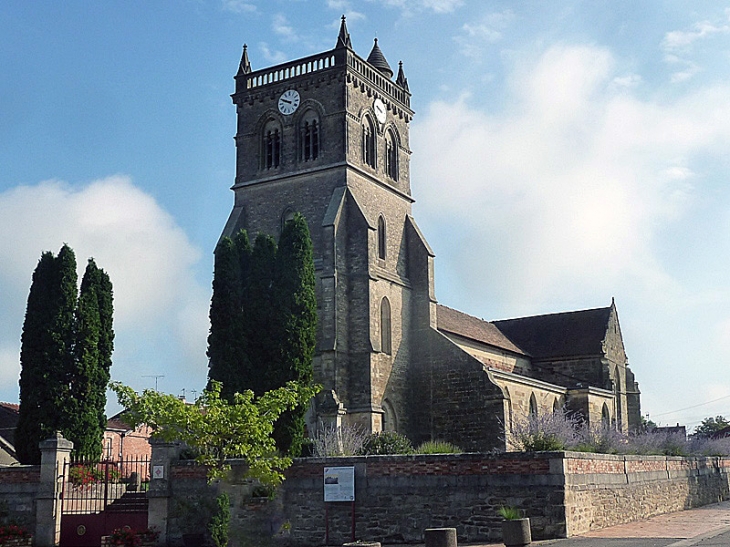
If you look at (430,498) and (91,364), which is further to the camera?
(91,364)

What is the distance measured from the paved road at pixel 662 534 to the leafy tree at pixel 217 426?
17.6ft

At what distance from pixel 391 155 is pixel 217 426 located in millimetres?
23477

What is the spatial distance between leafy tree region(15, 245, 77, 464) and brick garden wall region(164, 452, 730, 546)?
6575 mm

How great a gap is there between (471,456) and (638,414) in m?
34.2

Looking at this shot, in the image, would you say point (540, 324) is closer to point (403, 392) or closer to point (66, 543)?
point (403, 392)

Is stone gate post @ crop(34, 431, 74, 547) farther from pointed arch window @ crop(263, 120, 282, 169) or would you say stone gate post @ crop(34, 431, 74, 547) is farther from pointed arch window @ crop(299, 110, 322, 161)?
pointed arch window @ crop(263, 120, 282, 169)

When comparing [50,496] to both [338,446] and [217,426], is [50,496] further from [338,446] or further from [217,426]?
[338,446]

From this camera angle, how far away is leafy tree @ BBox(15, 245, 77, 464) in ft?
92.0

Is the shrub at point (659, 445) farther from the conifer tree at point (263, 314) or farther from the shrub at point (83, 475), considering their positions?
the shrub at point (83, 475)

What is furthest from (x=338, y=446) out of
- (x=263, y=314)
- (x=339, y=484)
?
(x=263, y=314)

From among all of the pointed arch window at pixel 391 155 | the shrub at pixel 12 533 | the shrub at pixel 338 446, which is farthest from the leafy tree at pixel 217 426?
the pointed arch window at pixel 391 155

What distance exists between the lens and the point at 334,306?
119 ft

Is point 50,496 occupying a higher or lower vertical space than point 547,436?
lower

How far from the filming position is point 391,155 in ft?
141
